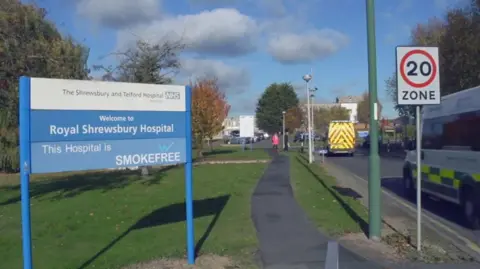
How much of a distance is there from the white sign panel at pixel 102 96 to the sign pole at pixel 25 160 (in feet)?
0.30

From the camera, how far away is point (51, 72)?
16547 mm

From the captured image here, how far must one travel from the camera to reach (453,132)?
11.5m

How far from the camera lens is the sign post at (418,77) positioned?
8.37 m

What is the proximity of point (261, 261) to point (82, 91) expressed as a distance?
10.8 ft

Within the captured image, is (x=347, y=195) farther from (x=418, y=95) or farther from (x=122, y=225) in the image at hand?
(x=418, y=95)

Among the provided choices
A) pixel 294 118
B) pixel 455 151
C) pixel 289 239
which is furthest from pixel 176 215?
pixel 294 118

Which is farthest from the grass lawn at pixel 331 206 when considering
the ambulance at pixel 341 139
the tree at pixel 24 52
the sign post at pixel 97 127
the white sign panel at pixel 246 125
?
the white sign panel at pixel 246 125

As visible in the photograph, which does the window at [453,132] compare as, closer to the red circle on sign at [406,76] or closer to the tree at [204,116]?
the red circle on sign at [406,76]

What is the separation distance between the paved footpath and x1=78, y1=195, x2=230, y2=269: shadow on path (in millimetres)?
863

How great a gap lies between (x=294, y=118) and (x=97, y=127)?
88.4m

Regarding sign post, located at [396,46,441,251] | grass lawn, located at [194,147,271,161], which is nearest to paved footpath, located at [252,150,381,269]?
sign post, located at [396,46,441,251]

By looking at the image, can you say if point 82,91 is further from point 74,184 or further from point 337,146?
point 337,146

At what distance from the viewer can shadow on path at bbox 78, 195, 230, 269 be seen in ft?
28.7

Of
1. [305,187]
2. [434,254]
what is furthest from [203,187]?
[434,254]
